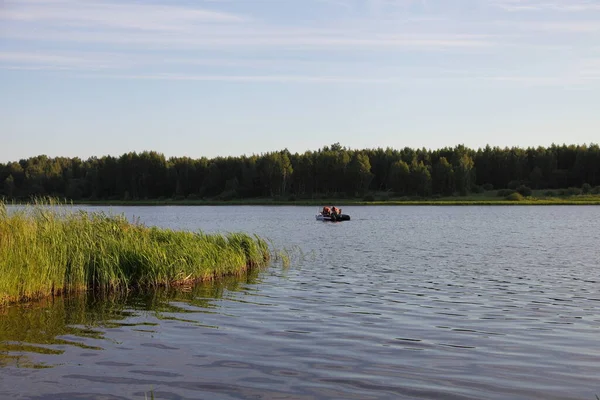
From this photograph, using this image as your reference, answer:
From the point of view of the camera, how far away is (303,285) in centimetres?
2227

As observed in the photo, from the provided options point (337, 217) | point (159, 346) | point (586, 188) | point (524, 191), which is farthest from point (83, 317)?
point (586, 188)

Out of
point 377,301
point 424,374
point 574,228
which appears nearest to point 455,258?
point 377,301

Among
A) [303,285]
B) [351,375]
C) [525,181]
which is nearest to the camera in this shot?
[351,375]

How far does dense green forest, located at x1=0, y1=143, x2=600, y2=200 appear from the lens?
450ft

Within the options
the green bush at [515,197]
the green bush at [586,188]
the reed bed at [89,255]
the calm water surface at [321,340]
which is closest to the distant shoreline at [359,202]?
the green bush at [515,197]

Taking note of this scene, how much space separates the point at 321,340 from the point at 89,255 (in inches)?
352

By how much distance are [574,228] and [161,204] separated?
112 metres

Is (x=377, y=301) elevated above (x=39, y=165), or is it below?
below

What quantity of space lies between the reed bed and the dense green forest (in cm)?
11275

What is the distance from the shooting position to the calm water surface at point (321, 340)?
34.3 ft

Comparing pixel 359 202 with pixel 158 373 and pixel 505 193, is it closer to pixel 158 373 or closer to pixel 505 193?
pixel 505 193

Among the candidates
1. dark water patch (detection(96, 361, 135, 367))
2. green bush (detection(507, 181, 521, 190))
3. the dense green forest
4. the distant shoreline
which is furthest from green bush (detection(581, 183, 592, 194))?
dark water patch (detection(96, 361, 135, 367))

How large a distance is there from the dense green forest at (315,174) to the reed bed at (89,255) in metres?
113

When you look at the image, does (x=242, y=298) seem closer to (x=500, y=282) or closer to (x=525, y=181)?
(x=500, y=282)
